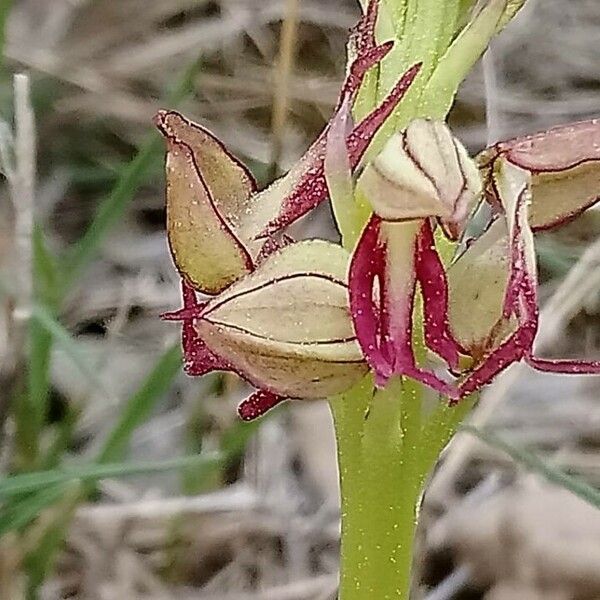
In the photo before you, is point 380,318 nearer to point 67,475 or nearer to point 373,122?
point 373,122

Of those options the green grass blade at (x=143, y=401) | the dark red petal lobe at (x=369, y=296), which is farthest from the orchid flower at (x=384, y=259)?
the green grass blade at (x=143, y=401)

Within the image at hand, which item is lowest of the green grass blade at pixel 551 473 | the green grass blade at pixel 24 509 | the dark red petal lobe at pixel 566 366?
the green grass blade at pixel 24 509

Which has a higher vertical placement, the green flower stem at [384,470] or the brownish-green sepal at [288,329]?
the brownish-green sepal at [288,329]

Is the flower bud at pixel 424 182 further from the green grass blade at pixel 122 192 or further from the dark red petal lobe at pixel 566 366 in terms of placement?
the green grass blade at pixel 122 192

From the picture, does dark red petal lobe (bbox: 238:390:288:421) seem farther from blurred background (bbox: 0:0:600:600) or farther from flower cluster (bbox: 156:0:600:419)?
blurred background (bbox: 0:0:600:600)

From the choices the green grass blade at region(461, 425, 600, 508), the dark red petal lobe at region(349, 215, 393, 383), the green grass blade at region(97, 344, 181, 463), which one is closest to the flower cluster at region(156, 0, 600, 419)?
the dark red petal lobe at region(349, 215, 393, 383)

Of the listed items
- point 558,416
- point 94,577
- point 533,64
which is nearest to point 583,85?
point 533,64

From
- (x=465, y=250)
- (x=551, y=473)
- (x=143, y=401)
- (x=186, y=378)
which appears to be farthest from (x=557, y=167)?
(x=186, y=378)
